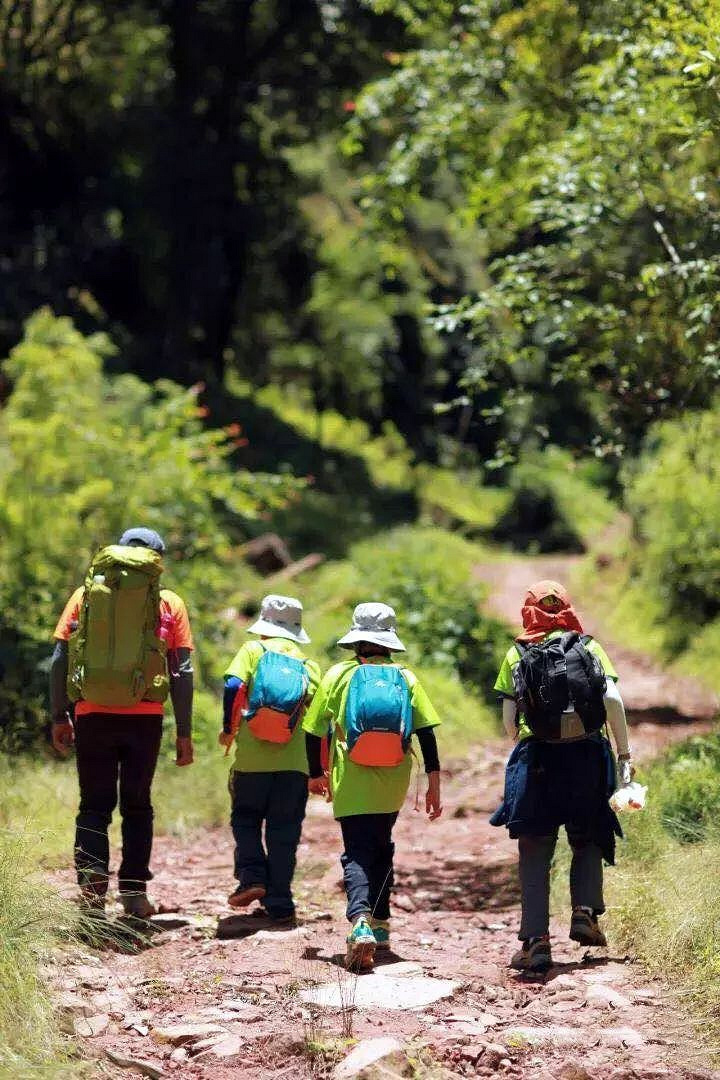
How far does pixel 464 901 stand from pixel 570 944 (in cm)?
146

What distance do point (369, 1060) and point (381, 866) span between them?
6.57 feet

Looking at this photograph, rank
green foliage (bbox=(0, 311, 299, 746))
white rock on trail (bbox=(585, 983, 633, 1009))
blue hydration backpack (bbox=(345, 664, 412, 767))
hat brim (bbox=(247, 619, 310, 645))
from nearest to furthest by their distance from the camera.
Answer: white rock on trail (bbox=(585, 983, 633, 1009)) < blue hydration backpack (bbox=(345, 664, 412, 767)) < hat brim (bbox=(247, 619, 310, 645)) < green foliage (bbox=(0, 311, 299, 746))

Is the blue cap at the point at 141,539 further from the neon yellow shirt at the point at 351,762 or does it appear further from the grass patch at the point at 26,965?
the grass patch at the point at 26,965

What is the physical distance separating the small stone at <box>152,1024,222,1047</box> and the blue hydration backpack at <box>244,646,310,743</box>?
2.12 metres

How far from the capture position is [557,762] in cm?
637

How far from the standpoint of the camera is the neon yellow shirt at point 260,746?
736 centimetres

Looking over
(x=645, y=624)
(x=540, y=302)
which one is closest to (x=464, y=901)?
(x=540, y=302)

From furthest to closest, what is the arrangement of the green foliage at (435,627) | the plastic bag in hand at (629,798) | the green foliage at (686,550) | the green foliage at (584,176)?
the green foliage at (686,550), the green foliage at (435,627), the green foliage at (584,176), the plastic bag in hand at (629,798)

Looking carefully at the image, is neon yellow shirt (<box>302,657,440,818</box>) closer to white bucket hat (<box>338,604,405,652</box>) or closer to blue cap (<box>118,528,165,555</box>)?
white bucket hat (<box>338,604,405,652</box>)

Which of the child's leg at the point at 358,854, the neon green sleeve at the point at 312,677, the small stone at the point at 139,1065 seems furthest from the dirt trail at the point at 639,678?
the small stone at the point at 139,1065

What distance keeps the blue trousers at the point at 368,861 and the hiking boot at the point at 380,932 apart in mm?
42

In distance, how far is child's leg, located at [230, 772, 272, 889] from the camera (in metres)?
7.38

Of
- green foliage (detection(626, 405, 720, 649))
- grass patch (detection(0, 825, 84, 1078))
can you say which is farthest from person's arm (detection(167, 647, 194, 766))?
green foliage (detection(626, 405, 720, 649))

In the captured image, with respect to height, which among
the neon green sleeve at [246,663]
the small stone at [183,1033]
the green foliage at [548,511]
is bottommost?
the small stone at [183,1033]
